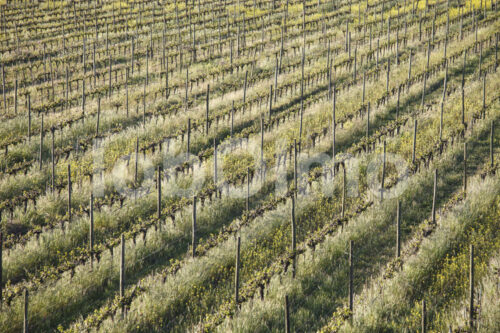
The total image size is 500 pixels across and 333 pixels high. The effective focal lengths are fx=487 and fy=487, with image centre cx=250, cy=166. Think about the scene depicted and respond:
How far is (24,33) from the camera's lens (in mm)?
31156

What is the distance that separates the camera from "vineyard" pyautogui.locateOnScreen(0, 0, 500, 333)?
25.0ft

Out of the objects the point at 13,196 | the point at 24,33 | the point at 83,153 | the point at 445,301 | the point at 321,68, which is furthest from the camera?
the point at 24,33

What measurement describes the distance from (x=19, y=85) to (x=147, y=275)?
17.4 m

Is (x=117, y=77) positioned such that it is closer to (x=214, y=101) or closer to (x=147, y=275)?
(x=214, y=101)

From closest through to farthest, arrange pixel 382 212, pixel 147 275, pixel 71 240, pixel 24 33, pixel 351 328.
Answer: pixel 351 328, pixel 147 275, pixel 71 240, pixel 382 212, pixel 24 33

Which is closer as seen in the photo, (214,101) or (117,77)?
(214,101)

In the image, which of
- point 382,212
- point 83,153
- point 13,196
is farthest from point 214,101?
point 382,212

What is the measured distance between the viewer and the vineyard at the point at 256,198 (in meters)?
7.62

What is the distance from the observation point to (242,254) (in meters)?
9.15

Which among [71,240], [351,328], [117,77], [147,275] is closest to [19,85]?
[117,77]

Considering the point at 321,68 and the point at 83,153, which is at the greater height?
the point at 321,68

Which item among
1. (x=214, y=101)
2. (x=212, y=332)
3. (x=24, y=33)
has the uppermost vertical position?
(x=24, y=33)

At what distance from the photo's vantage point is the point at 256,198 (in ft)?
38.5

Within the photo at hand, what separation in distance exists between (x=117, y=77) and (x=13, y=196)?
12.8 meters
